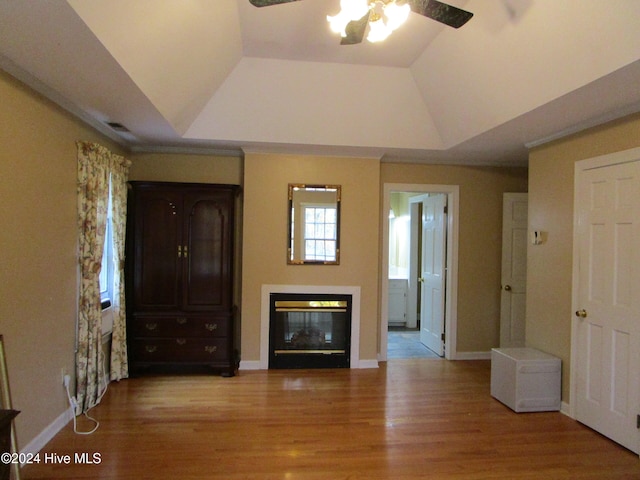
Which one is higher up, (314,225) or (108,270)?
(314,225)

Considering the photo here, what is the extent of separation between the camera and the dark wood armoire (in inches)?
153

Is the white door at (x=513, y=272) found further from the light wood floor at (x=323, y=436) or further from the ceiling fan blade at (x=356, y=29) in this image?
the ceiling fan blade at (x=356, y=29)

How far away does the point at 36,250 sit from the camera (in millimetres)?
2521

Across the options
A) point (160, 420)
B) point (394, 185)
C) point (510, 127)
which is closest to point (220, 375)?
point (160, 420)

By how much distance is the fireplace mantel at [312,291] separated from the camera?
4.22m

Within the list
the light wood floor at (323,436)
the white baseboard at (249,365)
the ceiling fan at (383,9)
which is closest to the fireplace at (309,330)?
the white baseboard at (249,365)

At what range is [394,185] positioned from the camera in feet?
15.2

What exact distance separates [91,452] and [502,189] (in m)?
4.94

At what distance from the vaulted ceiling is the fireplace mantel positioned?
154cm

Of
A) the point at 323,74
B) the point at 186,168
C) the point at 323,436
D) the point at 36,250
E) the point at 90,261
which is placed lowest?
the point at 323,436

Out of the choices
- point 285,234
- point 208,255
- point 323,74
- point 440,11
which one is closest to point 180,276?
point 208,255

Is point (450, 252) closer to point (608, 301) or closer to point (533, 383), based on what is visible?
point (533, 383)

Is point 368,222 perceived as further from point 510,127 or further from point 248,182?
point 510,127

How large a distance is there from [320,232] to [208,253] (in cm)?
126
